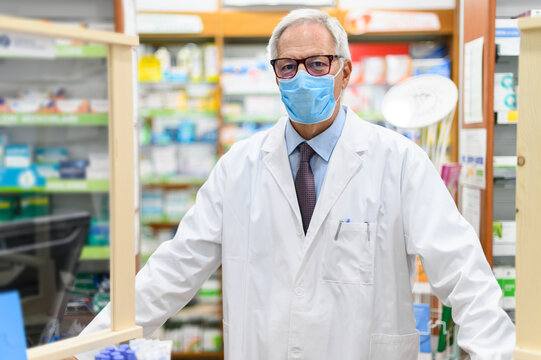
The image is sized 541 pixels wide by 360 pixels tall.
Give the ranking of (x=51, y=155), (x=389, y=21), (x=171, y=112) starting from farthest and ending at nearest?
(x=171, y=112) → (x=389, y=21) → (x=51, y=155)

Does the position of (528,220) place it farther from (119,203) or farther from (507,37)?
(507,37)

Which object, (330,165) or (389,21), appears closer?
(330,165)

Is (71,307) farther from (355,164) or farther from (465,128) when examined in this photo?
(465,128)

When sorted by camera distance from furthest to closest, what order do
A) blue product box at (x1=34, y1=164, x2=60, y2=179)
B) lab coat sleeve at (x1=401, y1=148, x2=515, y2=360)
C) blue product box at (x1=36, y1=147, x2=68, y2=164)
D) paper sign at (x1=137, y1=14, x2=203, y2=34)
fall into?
1. paper sign at (x1=137, y1=14, x2=203, y2=34)
2. blue product box at (x1=34, y1=164, x2=60, y2=179)
3. blue product box at (x1=36, y1=147, x2=68, y2=164)
4. lab coat sleeve at (x1=401, y1=148, x2=515, y2=360)

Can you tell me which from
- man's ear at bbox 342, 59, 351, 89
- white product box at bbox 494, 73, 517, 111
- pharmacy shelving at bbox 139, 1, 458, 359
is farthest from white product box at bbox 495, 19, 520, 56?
pharmacy shelving at bbox 139, 1, 458, 359

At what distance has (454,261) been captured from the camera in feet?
6.52

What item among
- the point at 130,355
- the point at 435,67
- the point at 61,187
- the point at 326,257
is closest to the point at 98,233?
the point at 130,355

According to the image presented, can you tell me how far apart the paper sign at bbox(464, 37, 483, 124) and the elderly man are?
1.14 m

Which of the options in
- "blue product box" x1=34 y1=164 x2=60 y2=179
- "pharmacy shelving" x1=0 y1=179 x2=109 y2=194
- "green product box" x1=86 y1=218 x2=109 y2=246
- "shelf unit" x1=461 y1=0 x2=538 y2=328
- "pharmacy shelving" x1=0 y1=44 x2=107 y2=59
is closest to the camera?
"pharmacy shelving" x1=0 y1=44 x2=107 y2=59

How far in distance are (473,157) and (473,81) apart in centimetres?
41

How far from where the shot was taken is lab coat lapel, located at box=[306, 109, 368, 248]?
218cm

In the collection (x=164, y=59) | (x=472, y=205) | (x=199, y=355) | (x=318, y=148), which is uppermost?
(x=164, y=59)

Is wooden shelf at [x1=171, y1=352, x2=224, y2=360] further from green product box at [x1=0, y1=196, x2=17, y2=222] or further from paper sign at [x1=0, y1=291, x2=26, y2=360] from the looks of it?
paper sign at [x1=0, y1=291, x2=26, y2=360]

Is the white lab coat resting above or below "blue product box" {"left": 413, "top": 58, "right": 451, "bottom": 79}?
below
